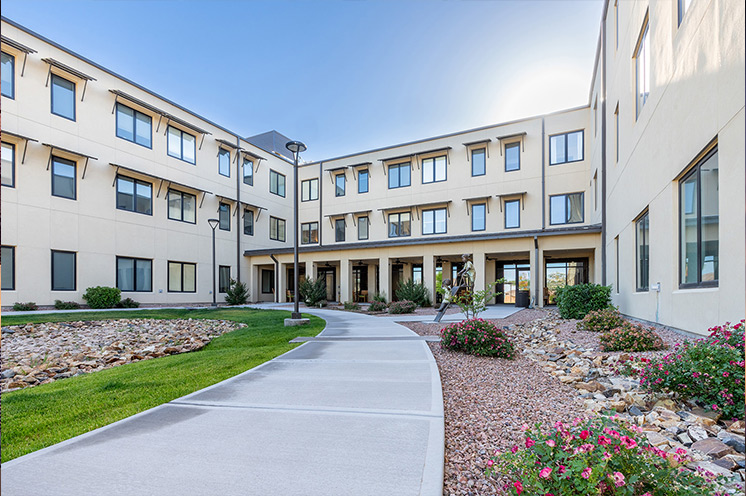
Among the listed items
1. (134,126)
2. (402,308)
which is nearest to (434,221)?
(402,308)

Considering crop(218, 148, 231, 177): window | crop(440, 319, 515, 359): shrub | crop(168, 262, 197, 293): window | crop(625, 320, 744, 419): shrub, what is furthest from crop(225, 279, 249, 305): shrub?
crop(625, 320, 744, 419): shrub

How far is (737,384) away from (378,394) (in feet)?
11.2

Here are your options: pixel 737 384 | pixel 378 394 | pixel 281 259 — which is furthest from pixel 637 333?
pixel 281 259

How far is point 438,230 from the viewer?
81.7ft

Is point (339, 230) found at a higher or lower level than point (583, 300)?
higher

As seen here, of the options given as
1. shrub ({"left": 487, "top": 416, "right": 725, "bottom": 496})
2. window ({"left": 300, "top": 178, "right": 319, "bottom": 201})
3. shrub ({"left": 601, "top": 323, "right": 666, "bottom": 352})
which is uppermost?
window ({"left": 300, "top": 178, "right": 319, "bottom": 201})

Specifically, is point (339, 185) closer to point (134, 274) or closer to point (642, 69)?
point (134, 274)

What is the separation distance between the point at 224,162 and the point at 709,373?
24846 mm

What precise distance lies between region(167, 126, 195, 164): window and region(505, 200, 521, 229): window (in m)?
17.0

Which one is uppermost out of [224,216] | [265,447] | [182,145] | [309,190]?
[182,145]

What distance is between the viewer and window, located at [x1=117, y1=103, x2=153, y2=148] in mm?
19469

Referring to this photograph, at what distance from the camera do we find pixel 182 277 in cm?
2222

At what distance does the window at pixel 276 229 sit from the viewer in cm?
2878

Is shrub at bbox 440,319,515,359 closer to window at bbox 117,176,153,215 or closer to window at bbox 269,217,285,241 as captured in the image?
window at bbox 117,176,153,215
